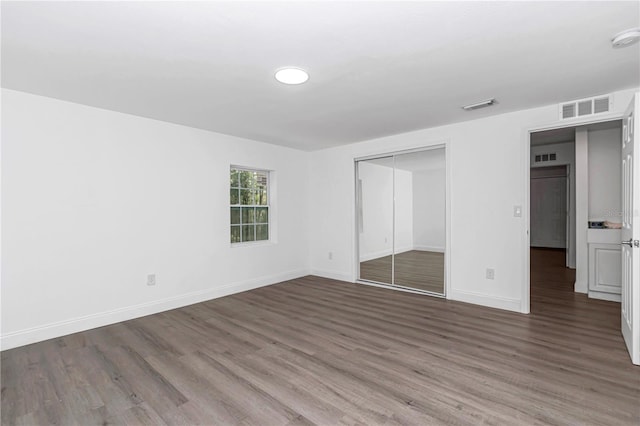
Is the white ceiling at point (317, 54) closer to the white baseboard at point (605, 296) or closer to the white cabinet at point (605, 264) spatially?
the white cabinet at point (605, 264)

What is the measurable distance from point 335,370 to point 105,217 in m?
2.95

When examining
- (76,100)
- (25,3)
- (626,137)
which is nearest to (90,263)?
(76,100)

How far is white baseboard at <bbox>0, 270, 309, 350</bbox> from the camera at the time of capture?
296 centimetres

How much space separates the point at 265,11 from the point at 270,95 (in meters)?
1.32

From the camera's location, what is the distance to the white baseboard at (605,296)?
13.7 ft

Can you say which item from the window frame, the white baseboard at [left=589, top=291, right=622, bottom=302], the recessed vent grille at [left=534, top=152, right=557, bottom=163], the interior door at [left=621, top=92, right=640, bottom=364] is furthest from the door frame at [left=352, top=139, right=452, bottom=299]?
the recessed vent grille at [left=534, top=152, right=557, bottom=163]

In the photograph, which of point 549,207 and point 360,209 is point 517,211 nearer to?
point 360,209

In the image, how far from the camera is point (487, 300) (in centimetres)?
398

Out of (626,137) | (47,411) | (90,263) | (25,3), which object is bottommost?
(47,411)

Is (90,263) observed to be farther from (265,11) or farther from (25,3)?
(265,11)

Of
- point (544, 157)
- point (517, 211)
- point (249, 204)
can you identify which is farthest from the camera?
point (544, 157)

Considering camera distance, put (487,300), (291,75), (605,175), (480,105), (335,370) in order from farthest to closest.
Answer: (605,175) → (487,300) → (480,105) → (291,75) → (335,370)

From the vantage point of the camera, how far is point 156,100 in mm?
3232

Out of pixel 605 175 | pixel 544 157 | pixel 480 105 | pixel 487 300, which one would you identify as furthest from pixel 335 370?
pixel 544 157
